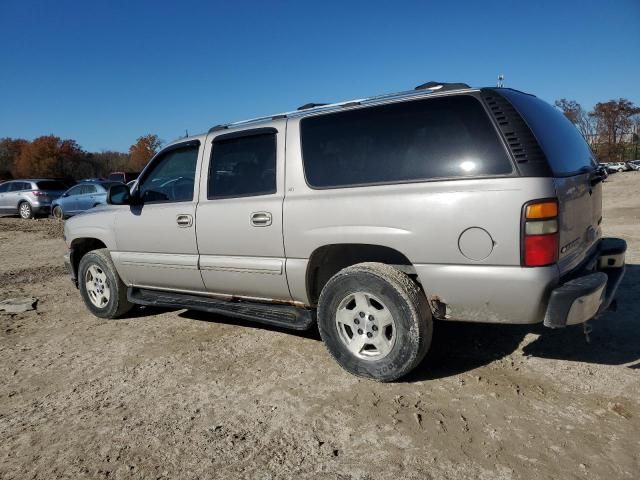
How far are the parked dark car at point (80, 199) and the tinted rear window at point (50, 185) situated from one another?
5.14ft

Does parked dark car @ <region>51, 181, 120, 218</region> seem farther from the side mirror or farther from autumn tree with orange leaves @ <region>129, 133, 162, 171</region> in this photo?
autumn tree with orange leaves @ <region>129, 133, 162, 171</region>

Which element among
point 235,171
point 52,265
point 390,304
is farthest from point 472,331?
point 52,265

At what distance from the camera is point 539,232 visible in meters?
2.68

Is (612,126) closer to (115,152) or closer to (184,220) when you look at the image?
(184,220)

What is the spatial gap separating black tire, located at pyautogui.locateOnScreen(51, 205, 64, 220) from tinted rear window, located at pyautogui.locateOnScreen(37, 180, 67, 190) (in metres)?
1.51

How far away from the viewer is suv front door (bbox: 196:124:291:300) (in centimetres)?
366

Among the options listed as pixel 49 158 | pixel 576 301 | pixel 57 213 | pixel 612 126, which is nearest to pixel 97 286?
pixel 576 301

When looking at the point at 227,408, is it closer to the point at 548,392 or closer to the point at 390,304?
the point at 390,304

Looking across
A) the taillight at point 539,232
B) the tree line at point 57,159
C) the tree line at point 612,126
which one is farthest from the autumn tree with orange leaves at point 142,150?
the taillight at point 539,232

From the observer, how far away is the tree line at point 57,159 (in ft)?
216

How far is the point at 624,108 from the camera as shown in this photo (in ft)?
169

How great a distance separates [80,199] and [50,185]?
3430 millimetres

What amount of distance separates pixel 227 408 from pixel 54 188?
18.4m

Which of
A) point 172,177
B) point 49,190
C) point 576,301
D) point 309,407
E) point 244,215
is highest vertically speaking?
point 49,190
